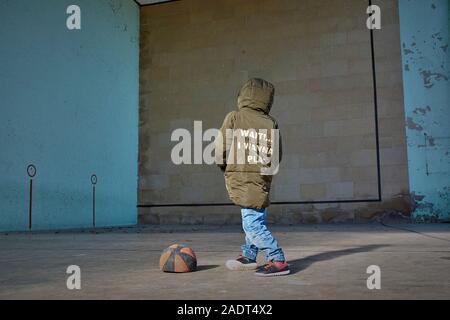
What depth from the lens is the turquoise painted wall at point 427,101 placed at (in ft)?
23.8

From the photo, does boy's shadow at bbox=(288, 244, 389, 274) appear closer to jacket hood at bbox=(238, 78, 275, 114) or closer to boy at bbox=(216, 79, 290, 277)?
boy at bbox=(216, 79, 290, 277)

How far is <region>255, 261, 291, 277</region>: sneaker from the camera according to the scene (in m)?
2.06

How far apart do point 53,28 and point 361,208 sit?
233 inches

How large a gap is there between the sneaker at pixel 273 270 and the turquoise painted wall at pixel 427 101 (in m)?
5.97

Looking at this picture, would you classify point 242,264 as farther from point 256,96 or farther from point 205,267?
point 256,96

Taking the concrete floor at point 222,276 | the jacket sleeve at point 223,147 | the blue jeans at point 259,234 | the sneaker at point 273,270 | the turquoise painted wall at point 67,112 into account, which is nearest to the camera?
the concrete floor at point 222,276

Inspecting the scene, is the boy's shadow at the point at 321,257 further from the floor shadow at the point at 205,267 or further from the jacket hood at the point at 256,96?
the jacket hood at the point at 256,96

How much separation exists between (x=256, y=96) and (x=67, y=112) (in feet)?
17.4

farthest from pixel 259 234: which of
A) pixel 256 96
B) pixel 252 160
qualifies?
pixel 256 96

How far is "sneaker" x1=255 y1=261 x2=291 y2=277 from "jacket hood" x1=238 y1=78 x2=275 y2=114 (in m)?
0.85

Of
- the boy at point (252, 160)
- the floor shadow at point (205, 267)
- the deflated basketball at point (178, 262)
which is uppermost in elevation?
the boy at point (252, 160)

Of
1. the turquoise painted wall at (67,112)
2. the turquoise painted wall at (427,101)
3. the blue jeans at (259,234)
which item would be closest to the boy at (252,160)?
the blue jeans at (259,234)

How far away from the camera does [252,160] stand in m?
2.26
